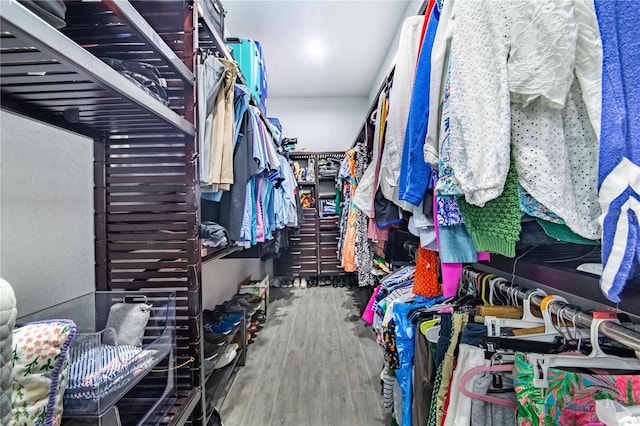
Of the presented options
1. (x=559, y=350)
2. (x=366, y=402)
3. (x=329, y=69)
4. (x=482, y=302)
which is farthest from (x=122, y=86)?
(x=329, y=69)

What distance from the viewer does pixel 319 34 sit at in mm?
2943

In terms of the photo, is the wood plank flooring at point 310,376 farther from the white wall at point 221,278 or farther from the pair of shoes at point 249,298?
the white wall at point 221,278

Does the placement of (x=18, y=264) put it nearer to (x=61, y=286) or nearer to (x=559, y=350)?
(x=61, y=286)

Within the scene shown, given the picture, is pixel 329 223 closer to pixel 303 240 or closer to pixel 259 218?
pixel 303 240

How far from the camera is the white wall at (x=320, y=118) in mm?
4617

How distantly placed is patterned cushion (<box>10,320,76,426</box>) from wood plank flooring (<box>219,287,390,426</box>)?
1257mm

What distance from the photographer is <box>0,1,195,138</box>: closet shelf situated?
474mm

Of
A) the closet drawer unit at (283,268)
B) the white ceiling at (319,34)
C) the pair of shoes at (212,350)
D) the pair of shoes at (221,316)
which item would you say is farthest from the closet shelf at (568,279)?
the closet drawer unit at (283,268)

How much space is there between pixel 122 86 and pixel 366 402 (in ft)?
6.26

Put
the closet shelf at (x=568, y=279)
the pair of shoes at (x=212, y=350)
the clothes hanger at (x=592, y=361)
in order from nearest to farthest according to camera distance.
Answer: the clothes hanger at (x=592, y=361), the closet shelf at (x=568, y=279), the pair of shoes at (x=212, y=350)

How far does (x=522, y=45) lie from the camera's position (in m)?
0.55

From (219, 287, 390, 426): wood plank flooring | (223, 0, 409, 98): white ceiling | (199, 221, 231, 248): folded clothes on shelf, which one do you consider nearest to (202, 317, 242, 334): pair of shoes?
(219, 287, 390, 426): wood plank flooring

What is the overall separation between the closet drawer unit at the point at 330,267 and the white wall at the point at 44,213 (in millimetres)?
3517

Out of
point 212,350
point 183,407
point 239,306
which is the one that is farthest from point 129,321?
point 239,306
